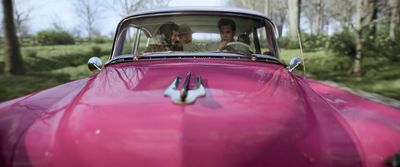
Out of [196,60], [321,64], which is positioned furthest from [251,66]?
[321,64]

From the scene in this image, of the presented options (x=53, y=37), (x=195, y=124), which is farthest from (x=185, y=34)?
(x=53, y=37)

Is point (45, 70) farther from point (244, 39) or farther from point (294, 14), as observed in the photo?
point (244, 39)

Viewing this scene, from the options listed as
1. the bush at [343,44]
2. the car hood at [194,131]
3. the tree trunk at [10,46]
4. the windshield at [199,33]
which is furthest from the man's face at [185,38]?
the bush at [343,44]

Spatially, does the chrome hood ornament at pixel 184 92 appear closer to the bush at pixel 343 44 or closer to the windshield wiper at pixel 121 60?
the windshield wiper at pixel 121 60

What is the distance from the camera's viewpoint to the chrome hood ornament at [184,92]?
231 centimetres

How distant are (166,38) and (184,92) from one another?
6.27ft

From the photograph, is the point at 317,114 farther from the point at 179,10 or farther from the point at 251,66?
the point at 179,10

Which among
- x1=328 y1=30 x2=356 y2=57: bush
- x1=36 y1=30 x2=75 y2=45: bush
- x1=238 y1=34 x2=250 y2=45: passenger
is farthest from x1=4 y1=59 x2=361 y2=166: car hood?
x1=36 y1=30 x2=75 y2=45: bush

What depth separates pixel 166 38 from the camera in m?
4.19

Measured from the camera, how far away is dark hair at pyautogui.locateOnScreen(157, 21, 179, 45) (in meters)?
4.19

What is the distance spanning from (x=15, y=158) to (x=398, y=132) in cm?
193

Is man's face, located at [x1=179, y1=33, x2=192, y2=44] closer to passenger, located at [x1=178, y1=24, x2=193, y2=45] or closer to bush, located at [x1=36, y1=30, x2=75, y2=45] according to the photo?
passenger, located at [x1=178, y1=24, x2=193, y2=45]

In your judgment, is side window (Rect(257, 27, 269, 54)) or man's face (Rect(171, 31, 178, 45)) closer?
man's face (Rect(171, 31, 178, 45))

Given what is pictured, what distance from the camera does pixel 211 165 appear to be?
6.65 ft
